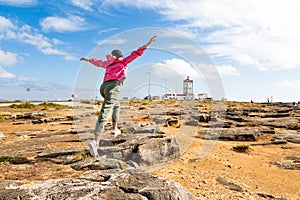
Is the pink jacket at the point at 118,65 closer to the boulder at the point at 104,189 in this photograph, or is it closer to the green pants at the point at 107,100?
the green pants at the point at 107,100

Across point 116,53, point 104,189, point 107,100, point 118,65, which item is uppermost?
point 116,53

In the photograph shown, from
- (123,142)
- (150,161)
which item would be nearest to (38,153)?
(123,142)

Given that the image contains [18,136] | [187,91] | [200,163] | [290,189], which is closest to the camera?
[290,189]

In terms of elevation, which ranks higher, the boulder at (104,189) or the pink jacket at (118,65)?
the pink jacket at (118,65)

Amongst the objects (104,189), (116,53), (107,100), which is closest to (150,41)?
(116,53)

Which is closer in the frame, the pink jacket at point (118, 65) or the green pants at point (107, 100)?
the green pants at point (107, 100)

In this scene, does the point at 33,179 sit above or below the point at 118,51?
below

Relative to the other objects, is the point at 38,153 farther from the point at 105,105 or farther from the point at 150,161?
the point at 150,161

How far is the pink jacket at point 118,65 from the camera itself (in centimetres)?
710

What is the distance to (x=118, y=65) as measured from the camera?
7188 mm

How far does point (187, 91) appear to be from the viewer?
18.0m

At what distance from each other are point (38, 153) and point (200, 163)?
5826 mm

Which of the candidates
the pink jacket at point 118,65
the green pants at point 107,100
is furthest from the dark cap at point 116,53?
the green pants at point 107,100

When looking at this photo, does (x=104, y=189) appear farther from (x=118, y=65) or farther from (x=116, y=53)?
(x=116, y=53)
